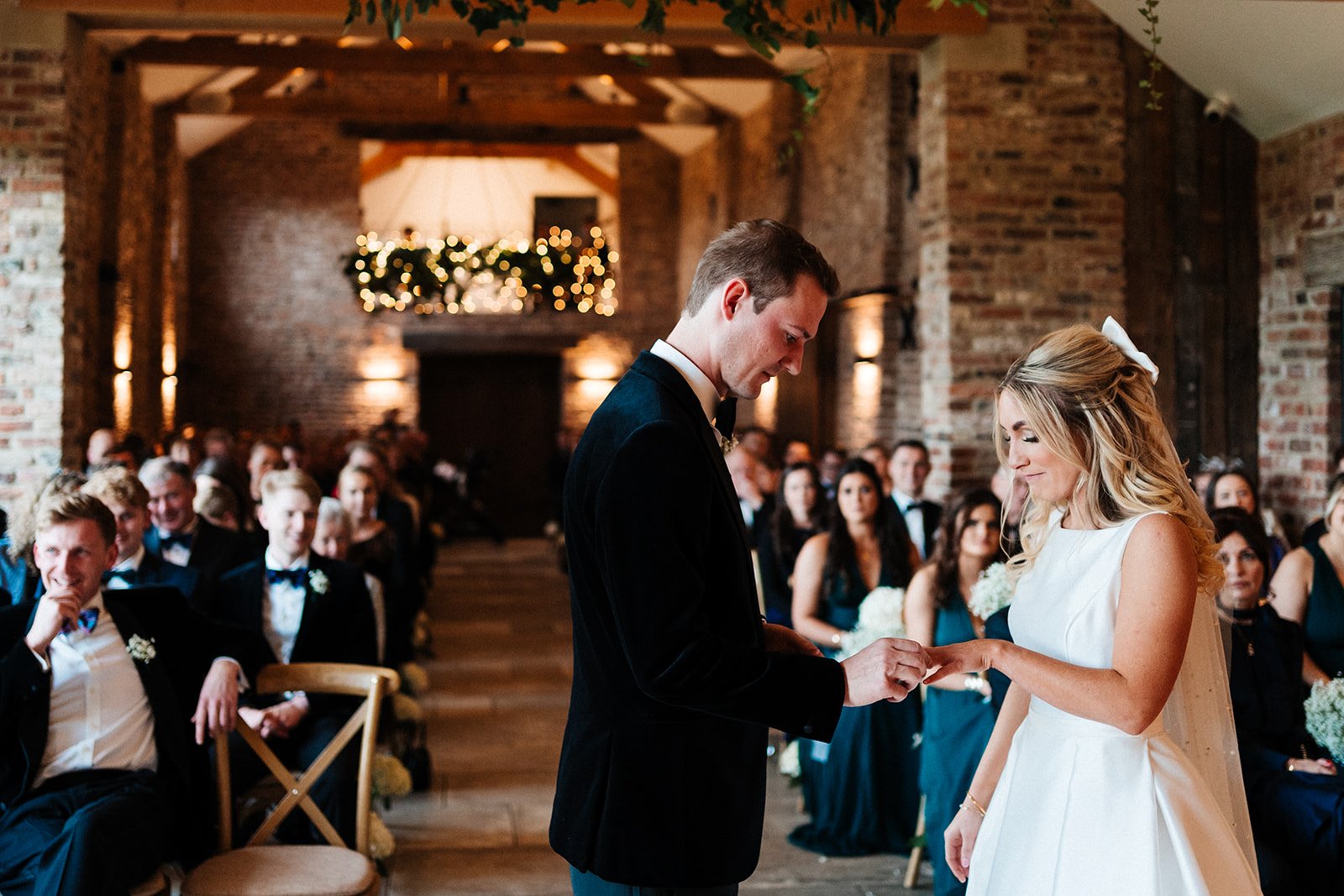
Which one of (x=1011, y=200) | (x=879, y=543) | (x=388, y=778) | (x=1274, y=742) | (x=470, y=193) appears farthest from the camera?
(x=470, y=193)

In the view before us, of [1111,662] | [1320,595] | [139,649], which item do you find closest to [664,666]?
[1111,662]

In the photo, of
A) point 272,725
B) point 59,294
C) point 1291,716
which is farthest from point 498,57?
point 1291,716

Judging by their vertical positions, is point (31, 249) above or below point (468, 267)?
below

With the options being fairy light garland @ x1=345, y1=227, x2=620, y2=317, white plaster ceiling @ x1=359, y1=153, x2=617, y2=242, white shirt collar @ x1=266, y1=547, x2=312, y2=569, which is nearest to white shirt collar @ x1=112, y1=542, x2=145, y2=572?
white shirt collar @ x1=266, y1=547, x2=312, y2=569

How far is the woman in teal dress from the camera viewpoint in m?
4.46

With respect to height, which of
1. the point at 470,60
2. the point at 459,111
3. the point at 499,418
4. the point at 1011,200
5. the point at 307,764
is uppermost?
the point at 459,111

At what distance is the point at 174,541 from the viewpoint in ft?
16.9

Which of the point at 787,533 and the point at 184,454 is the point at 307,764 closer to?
the point at 787,533

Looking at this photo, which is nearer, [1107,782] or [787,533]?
[1107,782]

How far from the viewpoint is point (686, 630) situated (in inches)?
62.4

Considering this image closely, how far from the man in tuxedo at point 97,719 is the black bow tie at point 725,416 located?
5.84 feet

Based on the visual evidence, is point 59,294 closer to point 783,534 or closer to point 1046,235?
point 783,534

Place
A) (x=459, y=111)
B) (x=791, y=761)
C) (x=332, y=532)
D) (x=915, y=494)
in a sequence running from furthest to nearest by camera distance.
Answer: (x=459, y=111)
(x=915, y=494)
(x=791, y=761)
(x=332, y=532)

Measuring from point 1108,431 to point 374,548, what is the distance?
Answer: 422cm
